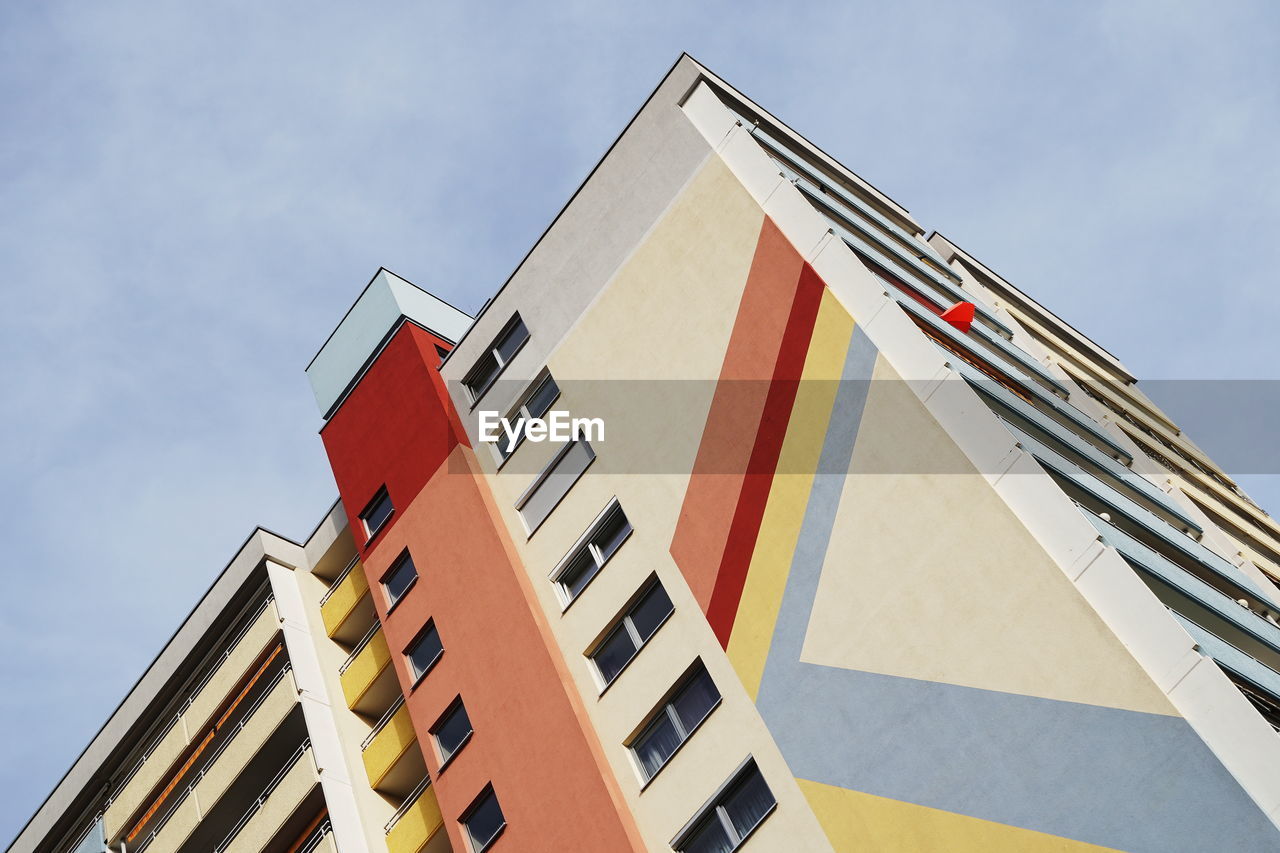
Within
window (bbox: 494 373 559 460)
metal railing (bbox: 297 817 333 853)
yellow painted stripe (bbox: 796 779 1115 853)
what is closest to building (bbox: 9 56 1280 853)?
yellow painted stripe (bbox: 796 779 1115 853)

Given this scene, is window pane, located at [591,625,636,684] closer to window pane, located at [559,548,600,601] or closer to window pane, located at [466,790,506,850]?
window pane, located at [559,548,600,601]

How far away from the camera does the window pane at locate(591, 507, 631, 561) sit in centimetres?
2470

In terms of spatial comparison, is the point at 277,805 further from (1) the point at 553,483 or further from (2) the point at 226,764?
(1) the point at 553,483

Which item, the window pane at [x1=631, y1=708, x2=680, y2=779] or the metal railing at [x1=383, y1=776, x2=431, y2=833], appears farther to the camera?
the metal railing at [x1=383, y1=776, x2=431, y2=833]

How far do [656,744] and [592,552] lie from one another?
4.23 meters

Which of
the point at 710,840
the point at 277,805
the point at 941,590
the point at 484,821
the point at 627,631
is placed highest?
the point at 277,805

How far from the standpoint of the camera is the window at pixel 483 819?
2383 cm

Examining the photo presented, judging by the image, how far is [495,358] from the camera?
97.2 ft

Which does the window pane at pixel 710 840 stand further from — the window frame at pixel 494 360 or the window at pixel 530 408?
the window frame at pixel 494 360

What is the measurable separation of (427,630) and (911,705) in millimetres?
12786

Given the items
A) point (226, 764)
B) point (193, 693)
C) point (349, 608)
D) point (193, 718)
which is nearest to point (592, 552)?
point (349, 608)

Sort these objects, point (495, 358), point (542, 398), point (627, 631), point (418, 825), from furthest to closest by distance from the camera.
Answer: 1. point (495, 358)
2. point (542, 398)
3. point (418, 825)
4. point (627, 631)

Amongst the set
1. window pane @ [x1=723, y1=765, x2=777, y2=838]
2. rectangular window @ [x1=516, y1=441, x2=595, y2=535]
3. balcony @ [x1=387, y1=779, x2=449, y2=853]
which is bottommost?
window pane @ [x1=723, y1=765, x2=777, y2=838]

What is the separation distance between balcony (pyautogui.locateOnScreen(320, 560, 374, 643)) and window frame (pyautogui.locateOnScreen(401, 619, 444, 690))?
13.0 feet
